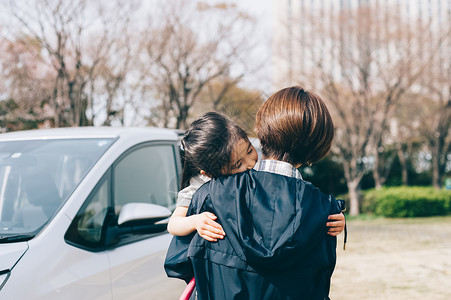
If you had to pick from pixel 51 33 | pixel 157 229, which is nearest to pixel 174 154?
pixel 157 229

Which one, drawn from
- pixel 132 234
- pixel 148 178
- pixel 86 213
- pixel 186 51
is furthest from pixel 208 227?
pixel 186 51

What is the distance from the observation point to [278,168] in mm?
1425

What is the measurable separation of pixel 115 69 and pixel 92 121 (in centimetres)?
183

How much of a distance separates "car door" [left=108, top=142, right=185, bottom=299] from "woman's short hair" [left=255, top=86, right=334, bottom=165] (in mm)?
1236

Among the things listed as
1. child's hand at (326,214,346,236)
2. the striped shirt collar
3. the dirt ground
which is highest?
the striped shirt collar

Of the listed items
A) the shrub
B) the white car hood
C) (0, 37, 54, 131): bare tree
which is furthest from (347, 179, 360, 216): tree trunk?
the white car hood

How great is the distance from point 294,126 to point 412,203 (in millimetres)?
16766

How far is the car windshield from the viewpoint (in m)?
2.46

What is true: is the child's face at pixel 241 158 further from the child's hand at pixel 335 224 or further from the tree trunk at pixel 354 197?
the tree trunk at pixel 354 197

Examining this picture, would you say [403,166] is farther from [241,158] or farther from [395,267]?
[241,158]

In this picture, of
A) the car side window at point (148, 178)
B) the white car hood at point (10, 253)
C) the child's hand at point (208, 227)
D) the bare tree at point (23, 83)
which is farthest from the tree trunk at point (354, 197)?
the child's hand at point (208, 227)

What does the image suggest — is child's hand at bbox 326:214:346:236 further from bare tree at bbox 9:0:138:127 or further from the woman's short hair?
bare tree at bbox 9:0:138:127

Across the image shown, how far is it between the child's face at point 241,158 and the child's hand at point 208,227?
0.18m

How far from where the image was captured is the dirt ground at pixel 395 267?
18.6ft
